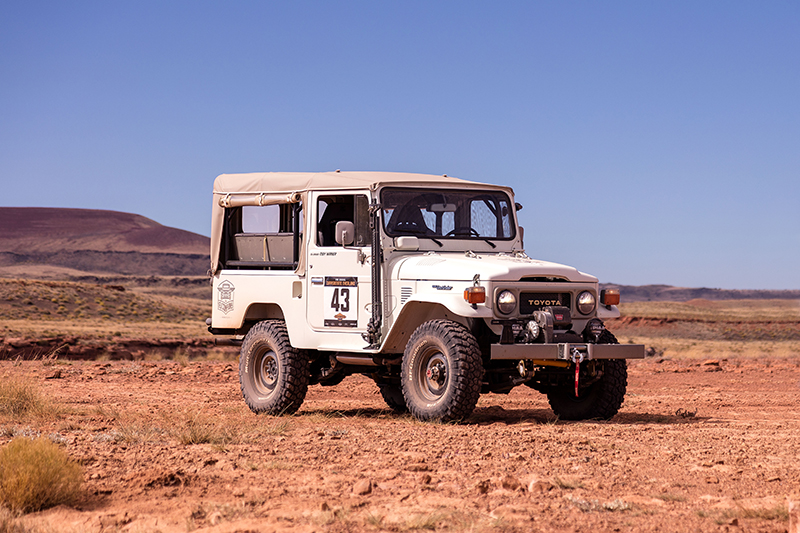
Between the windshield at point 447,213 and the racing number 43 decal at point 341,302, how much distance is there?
0.86m

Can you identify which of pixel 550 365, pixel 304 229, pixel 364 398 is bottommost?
pixel 364 398

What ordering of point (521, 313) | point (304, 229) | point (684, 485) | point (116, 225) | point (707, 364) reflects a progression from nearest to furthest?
point (684, 485) < point (521, 313) < point (304, 229) < point (707, 364) < point (116, 225)

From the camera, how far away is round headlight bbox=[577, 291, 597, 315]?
436 inches

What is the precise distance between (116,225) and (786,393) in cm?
17675

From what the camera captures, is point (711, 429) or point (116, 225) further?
point (116, 225)

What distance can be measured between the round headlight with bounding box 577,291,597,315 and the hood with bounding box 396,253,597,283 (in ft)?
0.60

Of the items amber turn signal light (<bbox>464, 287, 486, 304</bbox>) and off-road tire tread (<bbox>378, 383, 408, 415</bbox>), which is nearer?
amber turn signal light (<bbox>464, 287, 486, 304</bbox>)

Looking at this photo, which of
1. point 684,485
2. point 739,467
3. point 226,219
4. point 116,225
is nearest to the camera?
point 684,485

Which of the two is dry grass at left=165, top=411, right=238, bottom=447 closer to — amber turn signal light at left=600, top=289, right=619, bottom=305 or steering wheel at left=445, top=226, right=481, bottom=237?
steering wheel at left=445, top=226, right=481, bottom=237

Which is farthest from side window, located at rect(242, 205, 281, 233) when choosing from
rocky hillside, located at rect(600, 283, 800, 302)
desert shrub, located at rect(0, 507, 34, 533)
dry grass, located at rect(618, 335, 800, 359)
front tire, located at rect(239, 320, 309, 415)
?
rocky hillside, located at rect(600, 283, 800, 302)

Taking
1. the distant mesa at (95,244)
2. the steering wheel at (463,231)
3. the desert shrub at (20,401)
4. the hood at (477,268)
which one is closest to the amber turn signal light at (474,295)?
the hood at (477,268)

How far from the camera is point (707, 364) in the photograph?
74.4ft

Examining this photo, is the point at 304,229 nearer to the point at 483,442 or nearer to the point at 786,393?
the point at 483,442

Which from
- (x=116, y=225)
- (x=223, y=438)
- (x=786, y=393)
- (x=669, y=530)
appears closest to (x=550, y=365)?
(x=223, y=438)
